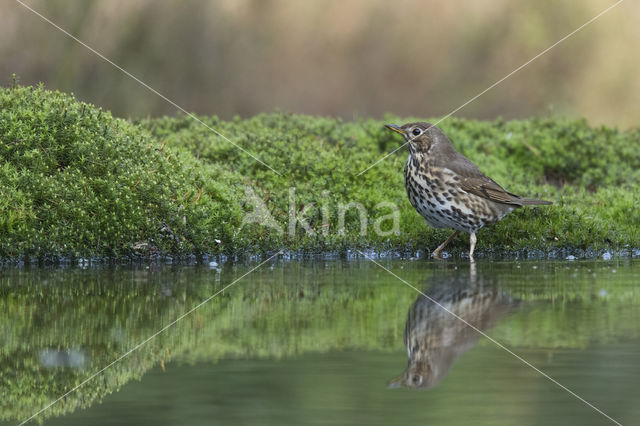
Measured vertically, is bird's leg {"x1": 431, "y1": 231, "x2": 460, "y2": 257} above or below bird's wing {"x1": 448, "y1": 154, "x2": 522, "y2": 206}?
below

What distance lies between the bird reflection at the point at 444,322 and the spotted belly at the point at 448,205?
1716 millimetres

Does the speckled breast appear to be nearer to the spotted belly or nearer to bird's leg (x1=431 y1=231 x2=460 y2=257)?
the spotted belly

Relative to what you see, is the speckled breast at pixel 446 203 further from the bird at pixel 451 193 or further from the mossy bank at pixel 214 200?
the mossy bank at pixel 214 200

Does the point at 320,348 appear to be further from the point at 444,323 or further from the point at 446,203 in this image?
the point at 446,203

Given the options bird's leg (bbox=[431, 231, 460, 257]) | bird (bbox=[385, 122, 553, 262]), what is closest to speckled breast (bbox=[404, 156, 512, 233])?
bird (bbox=[385, 122, 553, 262])

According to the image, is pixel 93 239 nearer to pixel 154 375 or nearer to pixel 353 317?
pixel 353 317

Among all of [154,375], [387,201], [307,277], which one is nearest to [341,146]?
[387,201]

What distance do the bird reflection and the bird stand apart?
1773 millimetres

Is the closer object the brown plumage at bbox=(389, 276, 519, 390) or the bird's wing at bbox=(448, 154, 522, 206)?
the brown plumage at bbox=(389, 276, 519, 390)

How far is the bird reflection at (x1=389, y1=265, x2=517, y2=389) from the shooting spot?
18.0 ft

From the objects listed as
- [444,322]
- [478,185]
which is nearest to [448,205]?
[478,185]

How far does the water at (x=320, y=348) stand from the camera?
4.72 meters

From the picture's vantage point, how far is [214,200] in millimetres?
11930

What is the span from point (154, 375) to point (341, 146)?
999 cm
